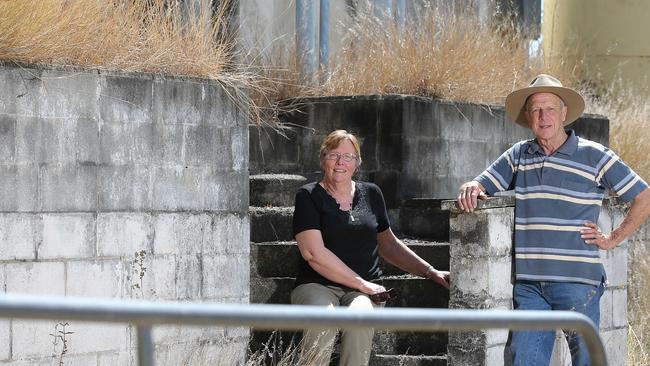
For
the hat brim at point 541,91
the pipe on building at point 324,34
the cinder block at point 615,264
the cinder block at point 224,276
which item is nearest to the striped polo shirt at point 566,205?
the hat brim at point 541,91

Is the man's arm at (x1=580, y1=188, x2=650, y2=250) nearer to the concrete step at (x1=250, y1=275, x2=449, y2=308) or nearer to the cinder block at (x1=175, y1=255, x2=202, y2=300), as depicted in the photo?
the concrete step at (x1=250, y1=275, x2=449, y2=308)

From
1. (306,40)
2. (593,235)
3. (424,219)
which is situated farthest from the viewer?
(306,40)

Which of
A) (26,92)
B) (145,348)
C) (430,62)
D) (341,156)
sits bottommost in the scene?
(145,348)

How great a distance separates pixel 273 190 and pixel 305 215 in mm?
1887

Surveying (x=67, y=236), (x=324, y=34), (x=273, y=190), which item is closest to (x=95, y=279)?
(x=67, y=236)

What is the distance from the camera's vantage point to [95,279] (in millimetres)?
7012

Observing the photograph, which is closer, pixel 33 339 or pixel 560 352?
pixel 33 339

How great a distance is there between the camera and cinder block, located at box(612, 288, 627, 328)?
25.6 ft

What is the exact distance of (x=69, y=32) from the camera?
738 cm

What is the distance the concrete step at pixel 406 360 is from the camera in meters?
7.48

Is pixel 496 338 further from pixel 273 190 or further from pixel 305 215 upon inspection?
pixel 273 190

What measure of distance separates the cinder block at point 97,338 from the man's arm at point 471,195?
6.07 ft

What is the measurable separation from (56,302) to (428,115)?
6930mm

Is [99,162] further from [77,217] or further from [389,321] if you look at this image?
[389,321]
